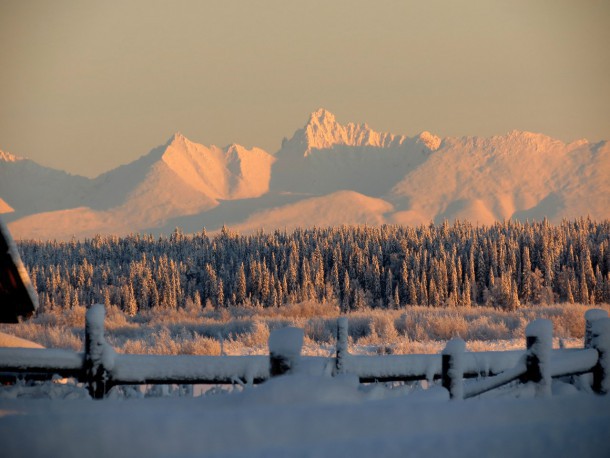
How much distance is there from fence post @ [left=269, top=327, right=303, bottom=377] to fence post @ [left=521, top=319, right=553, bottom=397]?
307 centimetres

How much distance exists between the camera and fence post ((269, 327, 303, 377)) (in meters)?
9.14

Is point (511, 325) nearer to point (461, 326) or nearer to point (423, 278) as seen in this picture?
point (461, 326)

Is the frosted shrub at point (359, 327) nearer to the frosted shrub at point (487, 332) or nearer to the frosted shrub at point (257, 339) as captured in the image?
the frosted shrub at point (487, 332)

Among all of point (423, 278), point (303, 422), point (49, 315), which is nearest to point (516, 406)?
point (303, 422)

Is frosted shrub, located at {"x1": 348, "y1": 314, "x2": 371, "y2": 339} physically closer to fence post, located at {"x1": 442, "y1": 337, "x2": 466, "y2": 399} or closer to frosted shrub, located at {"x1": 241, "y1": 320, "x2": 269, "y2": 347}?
frosted shrub, located at {"x1": 241, "y1": 320, "x2": 269, "y2": 347}

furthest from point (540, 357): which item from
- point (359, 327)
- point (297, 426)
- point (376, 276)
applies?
point (376, 276)

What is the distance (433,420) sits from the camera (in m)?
8.99

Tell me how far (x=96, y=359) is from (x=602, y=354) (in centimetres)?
633

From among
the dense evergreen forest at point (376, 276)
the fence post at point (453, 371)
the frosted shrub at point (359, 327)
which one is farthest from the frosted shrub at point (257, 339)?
the dense evergreen forest at point (376, 276)

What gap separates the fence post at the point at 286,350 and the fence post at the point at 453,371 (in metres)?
1.89

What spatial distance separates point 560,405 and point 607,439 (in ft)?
2.16

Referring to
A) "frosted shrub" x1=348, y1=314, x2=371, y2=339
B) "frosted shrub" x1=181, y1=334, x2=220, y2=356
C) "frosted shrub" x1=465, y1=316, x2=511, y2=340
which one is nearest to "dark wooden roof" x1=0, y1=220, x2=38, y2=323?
"frosted shrub" x1=181, y1=334, x2=220, y2=356

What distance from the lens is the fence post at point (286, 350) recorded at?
30.0ft

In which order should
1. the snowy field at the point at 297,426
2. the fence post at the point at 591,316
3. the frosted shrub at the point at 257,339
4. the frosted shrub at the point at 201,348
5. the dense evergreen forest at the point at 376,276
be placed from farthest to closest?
the dense evergreen forest at the point at 376,276 < the frosted shrub at the point at 257,339 < the frosted shrub at the point at 201,348 < the fence post at the point at 591,316 < the snowy field at the point at 297,426
